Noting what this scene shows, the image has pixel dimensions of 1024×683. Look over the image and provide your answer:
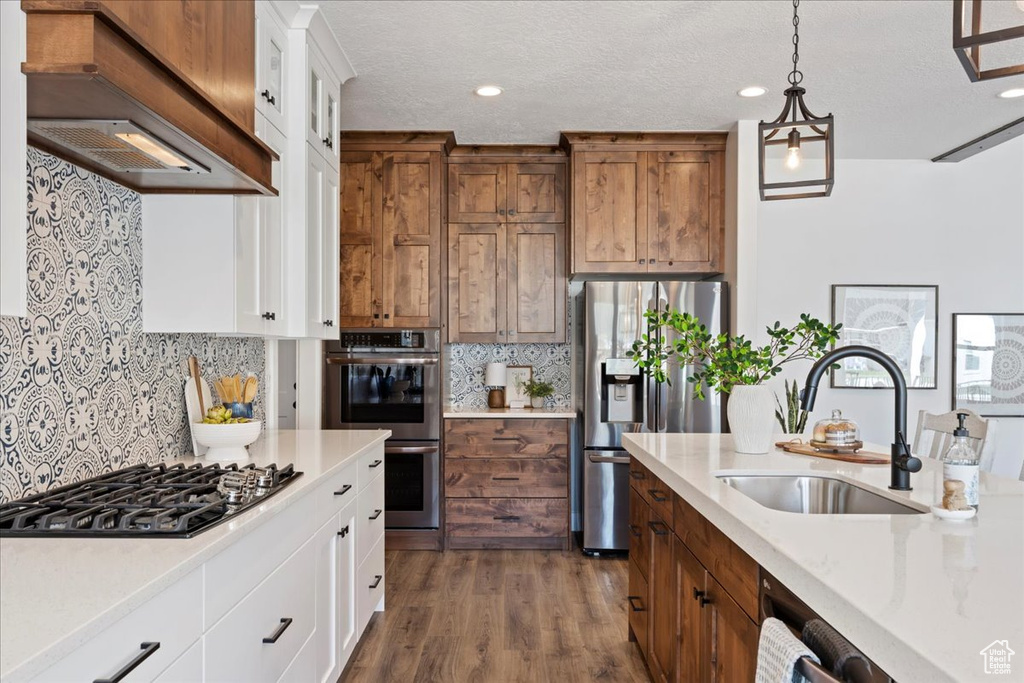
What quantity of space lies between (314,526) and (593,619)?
66.4 inches

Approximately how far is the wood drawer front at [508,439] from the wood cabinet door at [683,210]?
1.23 metres

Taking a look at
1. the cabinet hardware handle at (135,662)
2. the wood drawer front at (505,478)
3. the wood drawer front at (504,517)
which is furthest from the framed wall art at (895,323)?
the cabinet hardware handle at (135,662)

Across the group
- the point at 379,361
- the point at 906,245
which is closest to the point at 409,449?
the point at 379,361

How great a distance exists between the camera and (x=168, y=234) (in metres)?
2.23

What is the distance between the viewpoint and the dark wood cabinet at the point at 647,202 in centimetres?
445

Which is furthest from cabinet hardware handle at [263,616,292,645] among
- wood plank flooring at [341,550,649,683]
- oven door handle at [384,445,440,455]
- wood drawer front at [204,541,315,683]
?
oven door handle at [384,445,440,455]

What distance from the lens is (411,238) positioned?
14.8 feet

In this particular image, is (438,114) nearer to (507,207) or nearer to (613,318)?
(507,207)

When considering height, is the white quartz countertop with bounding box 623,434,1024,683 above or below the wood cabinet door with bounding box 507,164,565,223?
below

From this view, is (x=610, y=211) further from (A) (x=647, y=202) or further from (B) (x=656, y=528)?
(B) (x=656, y=528)

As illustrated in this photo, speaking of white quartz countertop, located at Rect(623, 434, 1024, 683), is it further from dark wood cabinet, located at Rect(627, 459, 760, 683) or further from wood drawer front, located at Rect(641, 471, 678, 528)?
wood drawer front, located at Rect(641, 471, 678, 528)

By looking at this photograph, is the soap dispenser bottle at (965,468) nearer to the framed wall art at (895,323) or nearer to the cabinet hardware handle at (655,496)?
the cabinet hardware handle at (655,496)

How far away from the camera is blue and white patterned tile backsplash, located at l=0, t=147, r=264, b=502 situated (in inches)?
64.5

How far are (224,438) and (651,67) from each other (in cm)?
258
